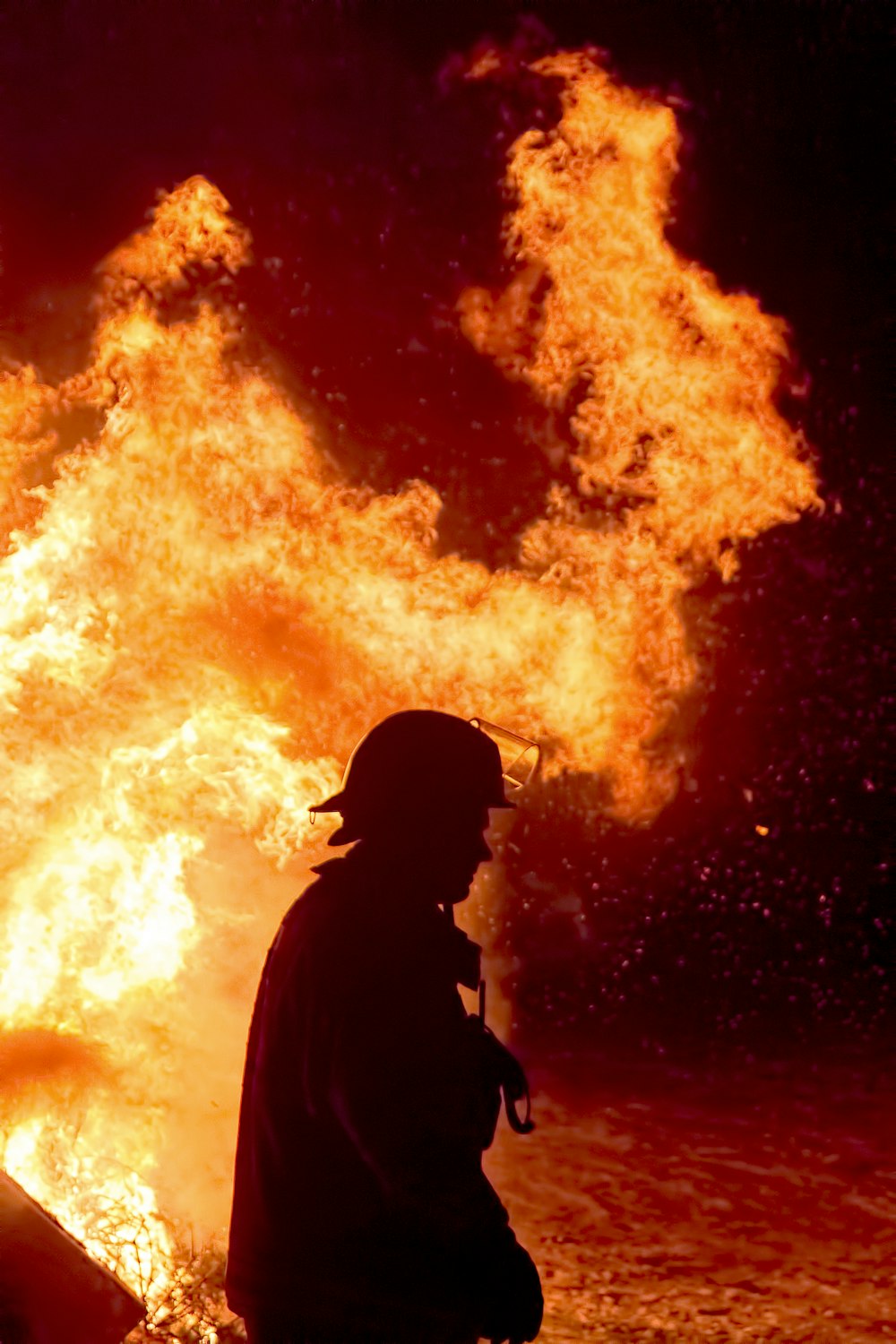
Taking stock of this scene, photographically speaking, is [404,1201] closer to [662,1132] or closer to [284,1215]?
[284,1215]

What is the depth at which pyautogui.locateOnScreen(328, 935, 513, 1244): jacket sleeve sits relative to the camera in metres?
1.72

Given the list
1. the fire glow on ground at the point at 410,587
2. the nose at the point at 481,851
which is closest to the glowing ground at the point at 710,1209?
the fire glow on ground at the point at 410,587

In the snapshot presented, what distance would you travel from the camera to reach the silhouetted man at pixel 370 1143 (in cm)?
175

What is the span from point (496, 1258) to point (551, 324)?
588cm

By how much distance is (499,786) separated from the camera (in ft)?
7.12

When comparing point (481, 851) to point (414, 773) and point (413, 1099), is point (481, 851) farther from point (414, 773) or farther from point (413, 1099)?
point (413, 1099)

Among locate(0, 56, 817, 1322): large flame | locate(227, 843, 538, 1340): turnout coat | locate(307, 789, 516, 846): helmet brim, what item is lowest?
locate(227, 843, 538, 1340): turnout coat

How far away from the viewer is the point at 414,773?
2008 millimetres

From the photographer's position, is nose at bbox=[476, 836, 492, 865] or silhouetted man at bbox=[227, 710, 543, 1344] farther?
nose at bbox=[476, 836, 492, 865]

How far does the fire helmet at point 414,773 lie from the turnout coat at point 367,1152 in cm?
19

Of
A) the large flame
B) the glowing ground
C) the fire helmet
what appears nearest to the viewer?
the fire helmet

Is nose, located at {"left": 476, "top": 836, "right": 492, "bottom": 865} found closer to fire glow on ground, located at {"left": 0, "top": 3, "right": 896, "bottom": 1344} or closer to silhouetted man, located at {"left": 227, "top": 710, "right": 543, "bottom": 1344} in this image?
silhouetted man, located at {"left": 227, "top": 710, "right": 543, "bottom": 1344}

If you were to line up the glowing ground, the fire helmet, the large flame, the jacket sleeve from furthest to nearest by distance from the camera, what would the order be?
the large flame
the glowing ground
the fire helmet
the jacket sleeve

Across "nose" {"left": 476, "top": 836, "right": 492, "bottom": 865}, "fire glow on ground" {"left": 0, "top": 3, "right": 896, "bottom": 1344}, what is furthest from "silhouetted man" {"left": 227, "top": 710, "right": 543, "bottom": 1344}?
"fire glow on ground" {"left": 0, "top": 3, "right": 896, "bottom": 1344}
